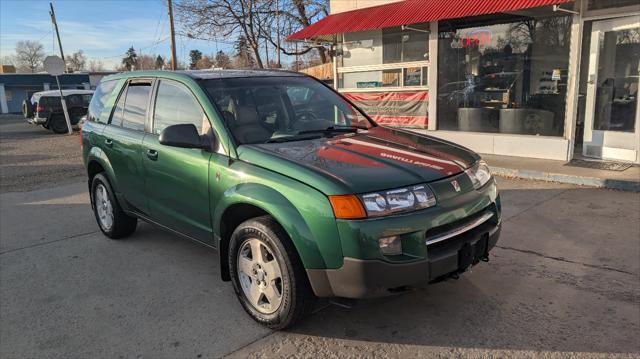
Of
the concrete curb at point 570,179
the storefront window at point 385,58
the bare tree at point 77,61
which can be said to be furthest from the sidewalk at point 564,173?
the bare tree at point 77,61

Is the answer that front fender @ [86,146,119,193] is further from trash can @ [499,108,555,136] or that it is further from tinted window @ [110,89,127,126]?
trash can @ [499,108,555,136]

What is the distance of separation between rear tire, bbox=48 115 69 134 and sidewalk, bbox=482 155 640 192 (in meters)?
18.4

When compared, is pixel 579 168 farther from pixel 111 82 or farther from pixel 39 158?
pixel 39 158

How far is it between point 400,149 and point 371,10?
8160mm

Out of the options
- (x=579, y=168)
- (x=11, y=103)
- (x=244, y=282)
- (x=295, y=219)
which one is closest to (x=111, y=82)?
(x=244, y=282)

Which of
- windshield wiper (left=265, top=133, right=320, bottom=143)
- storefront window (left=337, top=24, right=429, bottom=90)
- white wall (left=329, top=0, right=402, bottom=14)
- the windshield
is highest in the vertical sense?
white wall (left=329, top=0, right=402, bottom=14)

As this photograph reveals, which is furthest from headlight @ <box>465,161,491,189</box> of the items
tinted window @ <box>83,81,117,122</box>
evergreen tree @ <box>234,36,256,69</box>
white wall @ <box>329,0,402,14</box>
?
evergreen tree @ <box>234,36,256,69</box>

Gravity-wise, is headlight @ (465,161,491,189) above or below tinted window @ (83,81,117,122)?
below

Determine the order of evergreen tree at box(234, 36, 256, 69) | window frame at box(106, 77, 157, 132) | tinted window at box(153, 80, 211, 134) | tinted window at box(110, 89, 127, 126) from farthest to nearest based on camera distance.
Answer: evergreen tree at box(234, 36, 256, 69) → tinted window at box(110, 89, 127, 126) → window frame at box(106, 77, 157, 132) → tinted window at box(153, 80, 211, 134)

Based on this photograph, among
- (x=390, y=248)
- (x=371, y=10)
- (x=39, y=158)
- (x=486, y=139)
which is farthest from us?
(x=39, y=158)

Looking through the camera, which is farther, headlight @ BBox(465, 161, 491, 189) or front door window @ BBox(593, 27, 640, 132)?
front door window @ BBox(593, 27, 640, 132)

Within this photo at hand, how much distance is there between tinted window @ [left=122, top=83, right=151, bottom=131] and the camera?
454cm

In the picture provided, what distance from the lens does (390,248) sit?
9.18 ft

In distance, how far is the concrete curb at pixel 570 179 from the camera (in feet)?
22.0
